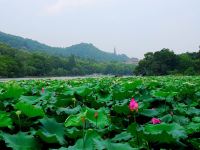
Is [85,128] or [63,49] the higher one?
[63,49]

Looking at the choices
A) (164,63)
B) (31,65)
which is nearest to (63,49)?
(31,65)

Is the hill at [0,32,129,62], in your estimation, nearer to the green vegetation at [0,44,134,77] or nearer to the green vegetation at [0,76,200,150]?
the green vegetation at [0,44,134,77]

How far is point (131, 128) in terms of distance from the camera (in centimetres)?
166

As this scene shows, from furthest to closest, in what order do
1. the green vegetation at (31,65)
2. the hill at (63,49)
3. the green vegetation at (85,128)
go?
the hill at (63,49), the green vegetation at (31,65), the green vegetation at (85,128)

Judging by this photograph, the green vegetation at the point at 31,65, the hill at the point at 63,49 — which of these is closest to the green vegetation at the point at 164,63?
the green vegetation at the point at 31,65

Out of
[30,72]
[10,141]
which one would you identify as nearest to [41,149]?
[10,141]

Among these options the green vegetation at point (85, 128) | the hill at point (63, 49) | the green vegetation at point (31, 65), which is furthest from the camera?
the hill at point (63, 49)

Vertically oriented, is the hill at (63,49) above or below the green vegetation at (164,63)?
above

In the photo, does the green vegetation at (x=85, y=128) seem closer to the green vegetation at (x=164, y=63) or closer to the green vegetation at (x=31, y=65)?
the green vegetation at (x=31, y=65)

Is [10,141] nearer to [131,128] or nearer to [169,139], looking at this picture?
[131,128]

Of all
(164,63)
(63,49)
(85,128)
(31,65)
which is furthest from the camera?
(63,49)

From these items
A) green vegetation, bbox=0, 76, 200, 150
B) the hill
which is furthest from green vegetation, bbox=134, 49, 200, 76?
the hill

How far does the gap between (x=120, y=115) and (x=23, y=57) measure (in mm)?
69192

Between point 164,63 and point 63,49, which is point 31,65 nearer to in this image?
point 164,63
